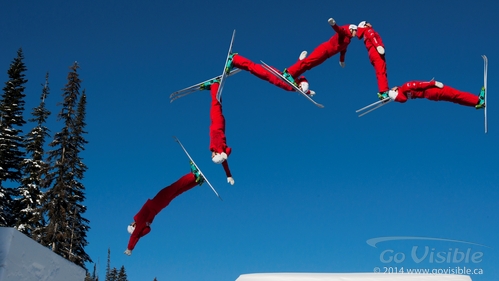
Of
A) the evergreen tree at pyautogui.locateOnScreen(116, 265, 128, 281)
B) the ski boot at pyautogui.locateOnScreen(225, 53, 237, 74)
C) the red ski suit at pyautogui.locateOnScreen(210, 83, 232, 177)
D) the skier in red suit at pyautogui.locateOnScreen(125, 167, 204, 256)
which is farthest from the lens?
the evergreen tree at pyautogui.locateOnScreen(116, 265, 128, 281)

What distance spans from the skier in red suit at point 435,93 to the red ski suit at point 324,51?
1.42 meters

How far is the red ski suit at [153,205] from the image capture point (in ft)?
35.2

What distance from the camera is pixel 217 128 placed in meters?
9.85

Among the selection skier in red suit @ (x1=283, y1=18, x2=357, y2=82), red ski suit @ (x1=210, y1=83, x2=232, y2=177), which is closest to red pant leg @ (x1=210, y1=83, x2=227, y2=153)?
red ski suit @ (x1=210, y1=83, x2=232, y2=177)

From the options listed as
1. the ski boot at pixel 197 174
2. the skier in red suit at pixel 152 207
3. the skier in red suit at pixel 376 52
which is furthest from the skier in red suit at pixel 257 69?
the skier in red suit at pixel 152 207

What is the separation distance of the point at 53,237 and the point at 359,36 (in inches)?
904

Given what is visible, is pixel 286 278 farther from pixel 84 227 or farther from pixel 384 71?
pixel 84 227

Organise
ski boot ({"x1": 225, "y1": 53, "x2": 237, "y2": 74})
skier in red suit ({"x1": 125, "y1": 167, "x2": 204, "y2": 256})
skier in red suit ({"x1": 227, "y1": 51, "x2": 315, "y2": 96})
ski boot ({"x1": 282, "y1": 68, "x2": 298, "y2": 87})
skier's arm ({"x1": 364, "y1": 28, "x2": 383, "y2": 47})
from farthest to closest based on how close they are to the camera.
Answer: skier in red suit ({"x1": 125, "y1": 167, "x2": 204, "y2": 256}) < ski boot ({"x1": 225, "y1": 53, "x2": 237, "y2": 74}) < skier in red suit ({"x1": 227, "y1": 51, "x2": 315, "y2": 96}) < ski boot ({"x1": 282, "y1": 68, "x2": 298, "y2": 87}) < skier's arm ({"x1": 364, "y1": 28, "x2": 383, "y2": 47})

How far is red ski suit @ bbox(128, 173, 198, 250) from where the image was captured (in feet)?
35.2

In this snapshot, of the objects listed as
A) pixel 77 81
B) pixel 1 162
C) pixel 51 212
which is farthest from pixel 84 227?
pixel 77 81

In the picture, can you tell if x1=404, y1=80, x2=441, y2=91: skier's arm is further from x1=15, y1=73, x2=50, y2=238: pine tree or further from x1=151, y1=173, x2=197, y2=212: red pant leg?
x1=15, y1=73, x2=50, y2=238: pine tree

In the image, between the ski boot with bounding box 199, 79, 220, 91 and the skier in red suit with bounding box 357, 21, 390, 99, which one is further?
the ski boot with bounding box 199, 79, 220, 91

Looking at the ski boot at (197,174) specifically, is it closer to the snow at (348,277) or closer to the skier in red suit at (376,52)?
the snow at (348,277)

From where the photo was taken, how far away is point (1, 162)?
95.1 ft
